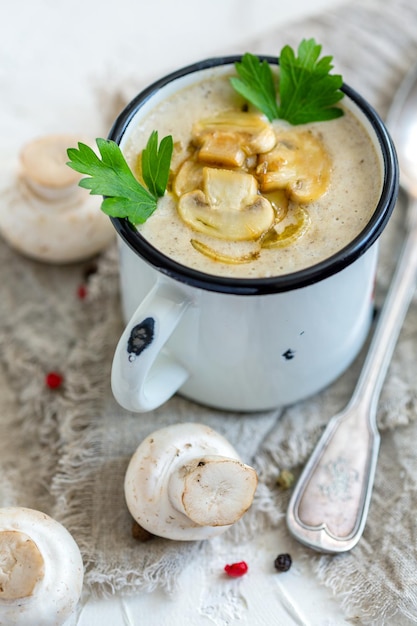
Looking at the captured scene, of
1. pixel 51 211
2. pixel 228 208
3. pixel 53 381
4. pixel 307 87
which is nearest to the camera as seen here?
pixel 228 208

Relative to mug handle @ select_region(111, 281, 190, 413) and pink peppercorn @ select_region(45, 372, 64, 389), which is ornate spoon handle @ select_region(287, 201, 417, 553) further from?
pink peppercorn @ select_region(45, 372, 64, 389)

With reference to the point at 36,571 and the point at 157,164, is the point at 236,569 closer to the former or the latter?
the point at 36,571

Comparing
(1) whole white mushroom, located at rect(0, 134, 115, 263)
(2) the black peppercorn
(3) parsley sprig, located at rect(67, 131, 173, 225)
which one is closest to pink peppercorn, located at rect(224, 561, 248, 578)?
(2) the black peppercorn

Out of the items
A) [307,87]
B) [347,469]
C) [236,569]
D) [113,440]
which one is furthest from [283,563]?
[307,87]

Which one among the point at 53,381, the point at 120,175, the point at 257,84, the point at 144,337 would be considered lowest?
the point at 53,381

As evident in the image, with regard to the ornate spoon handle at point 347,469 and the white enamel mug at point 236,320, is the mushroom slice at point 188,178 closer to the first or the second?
the white enamel mug at point 236,320

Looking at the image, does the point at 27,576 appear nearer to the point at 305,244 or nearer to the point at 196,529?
the point at 196,529

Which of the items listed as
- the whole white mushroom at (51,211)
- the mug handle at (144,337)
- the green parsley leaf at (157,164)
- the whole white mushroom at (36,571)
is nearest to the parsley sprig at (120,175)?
the green parsley leaf at (157,164)
